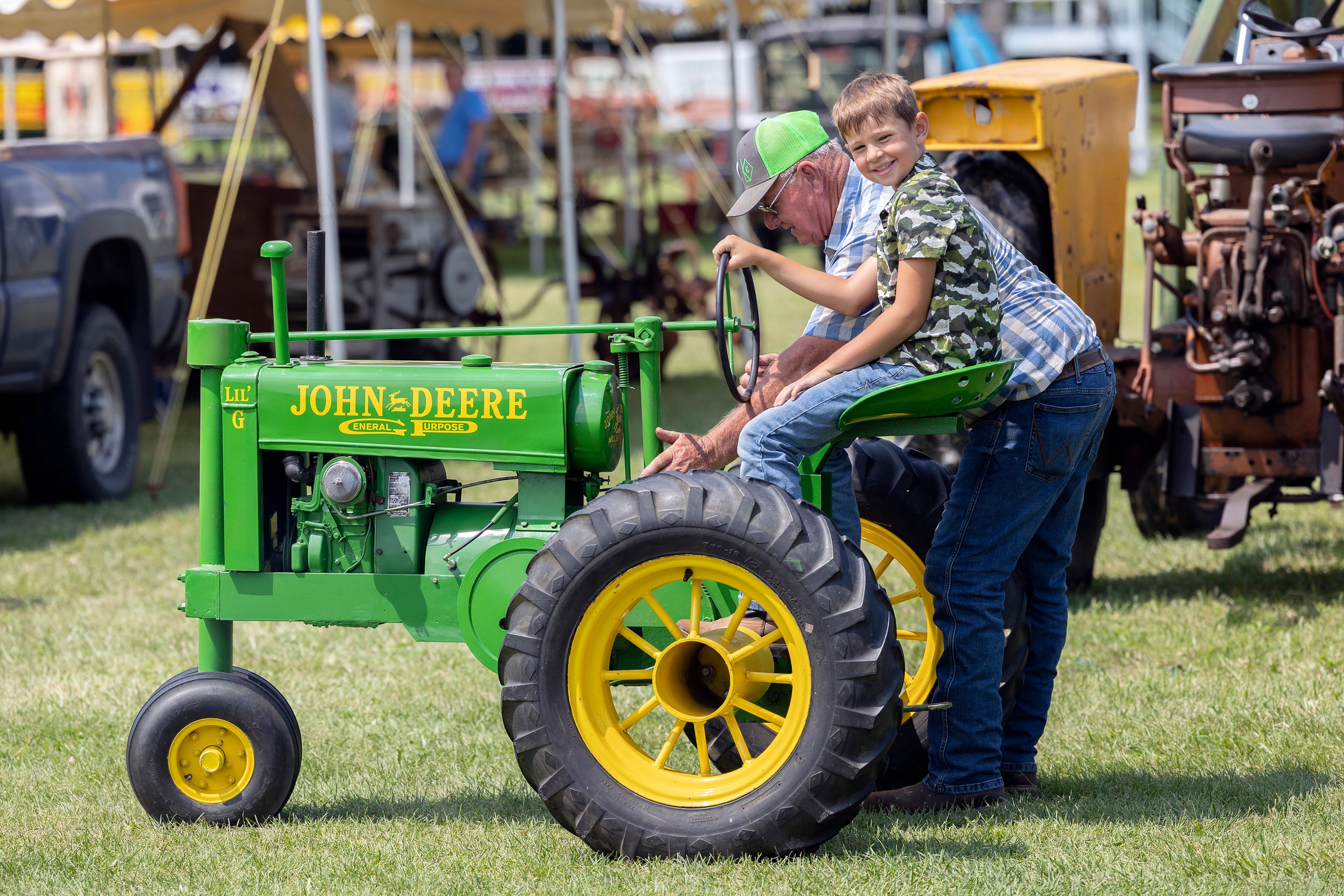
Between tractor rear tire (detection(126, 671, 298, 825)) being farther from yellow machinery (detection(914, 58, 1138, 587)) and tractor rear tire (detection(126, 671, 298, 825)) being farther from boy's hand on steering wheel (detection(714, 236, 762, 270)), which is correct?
yellow machinery (detection(914, 58, 1138, 587))

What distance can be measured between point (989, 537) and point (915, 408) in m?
0.47

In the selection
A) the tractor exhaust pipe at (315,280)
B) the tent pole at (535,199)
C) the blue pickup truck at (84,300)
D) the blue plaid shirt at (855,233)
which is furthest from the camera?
the tent pole at (535,199)

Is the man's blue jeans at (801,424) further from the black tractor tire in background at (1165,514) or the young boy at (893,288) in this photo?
the black tractor tire in background at (1165,514)

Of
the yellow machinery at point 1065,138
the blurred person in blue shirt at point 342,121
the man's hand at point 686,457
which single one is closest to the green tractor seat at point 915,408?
the man's hand at point 686,457

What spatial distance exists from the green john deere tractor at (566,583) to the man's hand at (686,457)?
0.13 metres

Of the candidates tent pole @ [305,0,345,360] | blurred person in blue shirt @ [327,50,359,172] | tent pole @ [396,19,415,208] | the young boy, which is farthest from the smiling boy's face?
blurred person in blue shirt @ [327,50,359,172]

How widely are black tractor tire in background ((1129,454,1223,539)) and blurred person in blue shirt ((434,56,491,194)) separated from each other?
34.2 ft

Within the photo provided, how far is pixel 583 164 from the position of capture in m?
22.3

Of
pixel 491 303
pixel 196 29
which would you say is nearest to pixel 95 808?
pixel 196 29

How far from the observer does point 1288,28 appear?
604 centimetres

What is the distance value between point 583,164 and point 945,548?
62.3 ft

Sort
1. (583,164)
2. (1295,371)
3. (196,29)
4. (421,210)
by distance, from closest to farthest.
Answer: (1295,371) < (196,29) < (421,210) < (583,164)

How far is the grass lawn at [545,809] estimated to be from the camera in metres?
3.55

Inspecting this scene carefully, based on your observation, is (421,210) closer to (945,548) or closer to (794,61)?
(945,548)
